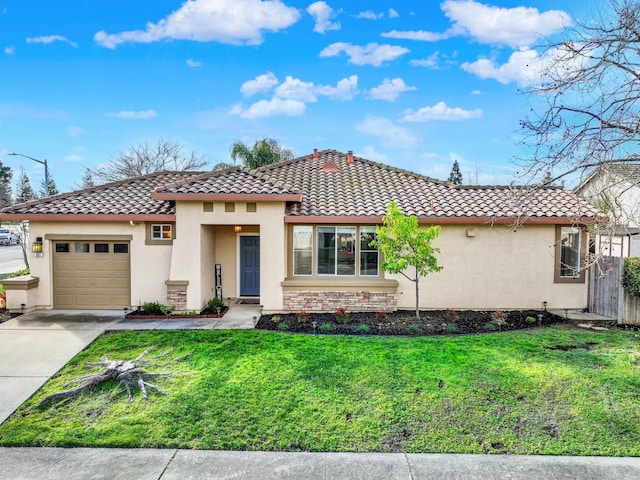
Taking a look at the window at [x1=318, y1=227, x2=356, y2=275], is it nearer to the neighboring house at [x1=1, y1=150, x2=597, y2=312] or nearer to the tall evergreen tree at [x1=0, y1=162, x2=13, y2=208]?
the neighboring house at [x1=1, y1=150, x2=597, y2=312]

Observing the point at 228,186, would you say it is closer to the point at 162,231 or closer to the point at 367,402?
the point at 162,231

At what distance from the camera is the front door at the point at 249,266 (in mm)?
13102

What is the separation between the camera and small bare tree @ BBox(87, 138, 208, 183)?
34531mm

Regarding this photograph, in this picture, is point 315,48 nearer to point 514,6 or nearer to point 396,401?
point 514,6

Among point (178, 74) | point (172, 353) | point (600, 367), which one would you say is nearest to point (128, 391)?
point (172, 353)

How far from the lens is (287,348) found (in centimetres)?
837

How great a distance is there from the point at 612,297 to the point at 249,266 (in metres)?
10.8

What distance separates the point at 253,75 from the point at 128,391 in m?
17.4

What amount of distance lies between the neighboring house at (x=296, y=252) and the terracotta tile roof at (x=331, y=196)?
0.22 feet

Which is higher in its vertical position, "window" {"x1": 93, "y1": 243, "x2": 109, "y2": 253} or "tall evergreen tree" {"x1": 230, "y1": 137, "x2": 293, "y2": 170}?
"tall evergreen tree" {"x1": 230, "y1": 137, "x2": 293, "y2": 170}

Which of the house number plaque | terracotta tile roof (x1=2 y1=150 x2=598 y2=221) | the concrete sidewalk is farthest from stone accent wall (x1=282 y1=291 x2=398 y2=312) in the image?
the concrete sidewalk

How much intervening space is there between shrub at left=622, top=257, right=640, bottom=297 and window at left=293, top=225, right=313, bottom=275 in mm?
8580

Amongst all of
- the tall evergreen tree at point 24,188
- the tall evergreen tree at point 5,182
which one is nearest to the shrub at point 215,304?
the tall evergreen tree at point 5,182

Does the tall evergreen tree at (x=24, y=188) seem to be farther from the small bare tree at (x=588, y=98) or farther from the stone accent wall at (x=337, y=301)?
the small bare tree at (x=588, y=98)
